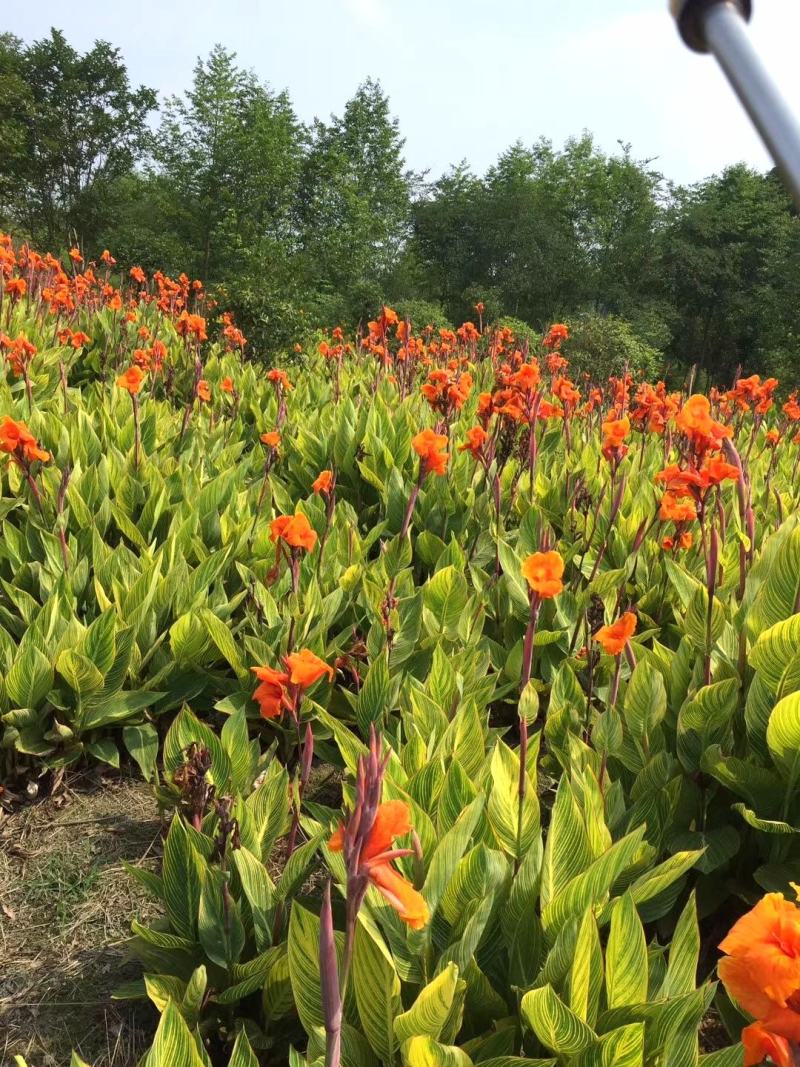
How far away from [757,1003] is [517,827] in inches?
33.3

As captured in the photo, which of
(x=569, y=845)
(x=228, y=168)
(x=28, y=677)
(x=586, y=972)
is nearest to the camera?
(x=586, y=972)

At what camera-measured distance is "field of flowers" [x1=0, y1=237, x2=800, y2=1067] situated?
1.11m

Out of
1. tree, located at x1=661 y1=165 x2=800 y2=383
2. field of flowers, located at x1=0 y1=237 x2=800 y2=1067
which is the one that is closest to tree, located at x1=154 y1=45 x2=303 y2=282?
tree, located at x1=661 y1=165 x2=800 y2=383

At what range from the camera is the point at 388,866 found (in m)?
0.70

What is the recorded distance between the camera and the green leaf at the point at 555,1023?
1.03 m

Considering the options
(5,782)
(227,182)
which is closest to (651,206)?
(227,182)

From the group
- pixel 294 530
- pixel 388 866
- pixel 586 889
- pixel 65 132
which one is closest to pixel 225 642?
pixel 294 530

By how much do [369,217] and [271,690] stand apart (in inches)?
1285

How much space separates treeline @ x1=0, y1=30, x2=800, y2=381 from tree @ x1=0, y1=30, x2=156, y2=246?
88 millimetres

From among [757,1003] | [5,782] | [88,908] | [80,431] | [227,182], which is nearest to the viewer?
[757,1003]

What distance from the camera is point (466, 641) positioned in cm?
226

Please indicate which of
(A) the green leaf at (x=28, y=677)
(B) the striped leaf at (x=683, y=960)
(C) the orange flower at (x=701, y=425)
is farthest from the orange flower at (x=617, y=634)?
(A) the green leaf at (x=28, y=677)

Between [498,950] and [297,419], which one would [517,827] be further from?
[297,419]

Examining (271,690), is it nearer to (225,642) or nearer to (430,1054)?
(430,1054)
